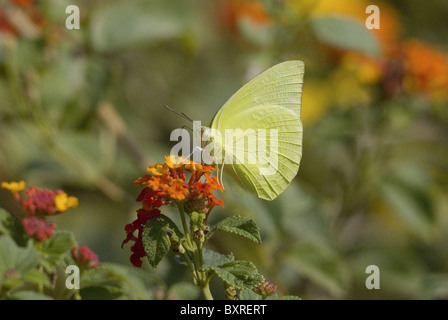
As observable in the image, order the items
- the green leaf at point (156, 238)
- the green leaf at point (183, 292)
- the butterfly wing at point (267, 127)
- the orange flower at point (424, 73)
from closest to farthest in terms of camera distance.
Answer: the green leaf at point (156, 238)
the green leaf at point (183, 292)
the butterfly wing at point (267, 127)
the orange flower at point (424, 73)

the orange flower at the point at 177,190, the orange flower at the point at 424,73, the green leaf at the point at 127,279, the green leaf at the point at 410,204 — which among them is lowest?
the green leaf at the point at 127,279

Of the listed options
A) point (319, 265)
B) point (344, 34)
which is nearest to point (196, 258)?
point (319, 265)

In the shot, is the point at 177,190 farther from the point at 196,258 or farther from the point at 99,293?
the point at 99,293

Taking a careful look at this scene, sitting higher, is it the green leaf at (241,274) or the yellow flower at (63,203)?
the yellow flower at (63,203)

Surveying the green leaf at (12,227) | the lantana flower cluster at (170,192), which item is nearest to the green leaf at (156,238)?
the lantana flower cluster at (170,192)

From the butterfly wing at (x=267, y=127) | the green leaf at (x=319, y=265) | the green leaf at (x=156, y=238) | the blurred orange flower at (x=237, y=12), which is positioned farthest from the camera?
the blurred orange flower at (x=237, y=12)

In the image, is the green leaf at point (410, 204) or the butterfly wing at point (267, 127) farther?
the green leaf at point (410, 204)

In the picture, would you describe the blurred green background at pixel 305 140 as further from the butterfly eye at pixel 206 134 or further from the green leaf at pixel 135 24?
the butterfly eye at pixel 206 134
